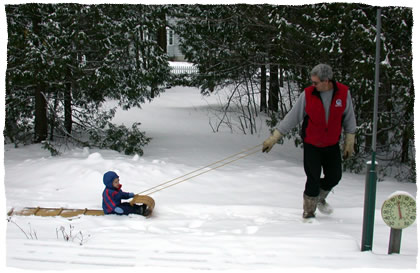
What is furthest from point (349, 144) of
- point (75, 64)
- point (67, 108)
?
point (67, 108)

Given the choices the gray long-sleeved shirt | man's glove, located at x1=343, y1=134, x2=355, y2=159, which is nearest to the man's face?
the gray long-sleeved shirt

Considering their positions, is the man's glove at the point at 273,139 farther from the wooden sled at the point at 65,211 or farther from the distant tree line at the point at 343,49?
the distant tree line at the point at 343,49

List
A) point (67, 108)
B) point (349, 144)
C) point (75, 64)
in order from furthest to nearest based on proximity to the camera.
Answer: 1. point (67, 108)
2. point (75, 64)
3. point (349, 144)

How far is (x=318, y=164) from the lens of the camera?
4855 mm

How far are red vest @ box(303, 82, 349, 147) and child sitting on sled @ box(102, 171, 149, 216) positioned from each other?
2299 millimetres

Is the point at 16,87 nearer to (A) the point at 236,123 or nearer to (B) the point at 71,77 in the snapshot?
(B) the point at 71,77

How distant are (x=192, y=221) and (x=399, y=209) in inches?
98.3

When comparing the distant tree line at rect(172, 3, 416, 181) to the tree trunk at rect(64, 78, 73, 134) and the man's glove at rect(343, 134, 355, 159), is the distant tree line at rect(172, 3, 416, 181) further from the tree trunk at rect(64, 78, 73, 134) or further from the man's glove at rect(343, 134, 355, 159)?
the tree trunk at rect(64, 78, 73, 134)

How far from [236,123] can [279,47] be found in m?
5.23

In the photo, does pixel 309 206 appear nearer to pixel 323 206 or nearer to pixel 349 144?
pixel 323 206

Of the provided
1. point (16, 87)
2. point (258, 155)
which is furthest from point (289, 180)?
point (16, 87)

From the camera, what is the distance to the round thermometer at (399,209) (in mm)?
3531

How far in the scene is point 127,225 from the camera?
4980 millimetres

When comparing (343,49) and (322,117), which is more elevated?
(343,49)
